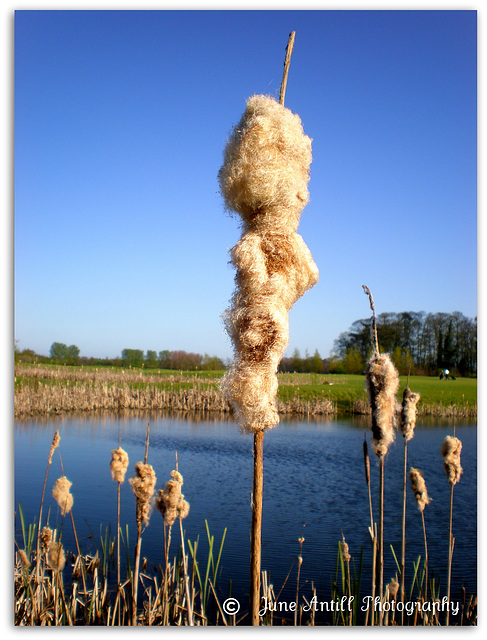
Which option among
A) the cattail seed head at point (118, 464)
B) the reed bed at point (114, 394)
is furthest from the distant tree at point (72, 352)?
the cattail seed head at point (118, 464)

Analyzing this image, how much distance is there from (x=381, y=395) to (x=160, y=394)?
57.3 feet

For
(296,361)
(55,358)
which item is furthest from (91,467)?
(296,361)

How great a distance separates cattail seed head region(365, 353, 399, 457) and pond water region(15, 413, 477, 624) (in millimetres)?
2135

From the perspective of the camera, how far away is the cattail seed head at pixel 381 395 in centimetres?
248

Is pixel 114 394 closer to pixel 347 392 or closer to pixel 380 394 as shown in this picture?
pixel 347 392

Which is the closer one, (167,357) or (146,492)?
(146,492)

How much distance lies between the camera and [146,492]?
246 cm

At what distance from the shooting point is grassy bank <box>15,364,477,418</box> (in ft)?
43.9

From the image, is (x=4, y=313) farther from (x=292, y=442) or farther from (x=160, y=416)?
(x=160, y=416)

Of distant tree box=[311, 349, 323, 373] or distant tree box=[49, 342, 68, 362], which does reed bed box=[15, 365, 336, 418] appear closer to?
distant tree box=[49, 342, 68, 362]

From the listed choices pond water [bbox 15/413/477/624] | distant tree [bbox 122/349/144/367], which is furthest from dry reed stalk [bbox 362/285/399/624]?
distant tree [bbox 122/349/144/367]

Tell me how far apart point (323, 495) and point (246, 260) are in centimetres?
918

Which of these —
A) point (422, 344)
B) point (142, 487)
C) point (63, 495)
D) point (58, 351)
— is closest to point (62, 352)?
point (58, 351)

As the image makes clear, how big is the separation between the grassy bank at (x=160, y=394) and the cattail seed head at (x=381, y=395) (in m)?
9.24
